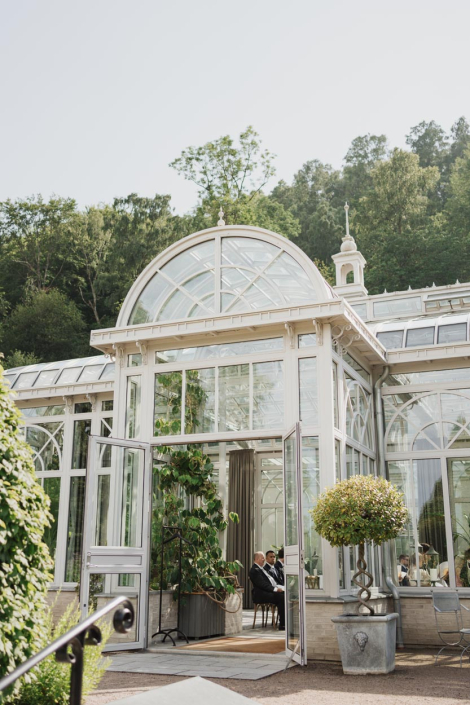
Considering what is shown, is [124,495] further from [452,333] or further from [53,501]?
[452,333]

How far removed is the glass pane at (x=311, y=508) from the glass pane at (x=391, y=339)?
3.17 metres

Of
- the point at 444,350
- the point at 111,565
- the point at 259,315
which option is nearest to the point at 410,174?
the point at 444,350

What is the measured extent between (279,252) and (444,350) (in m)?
2.84

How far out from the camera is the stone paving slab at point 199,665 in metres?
6.62

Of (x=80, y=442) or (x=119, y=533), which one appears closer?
(x=119, y=533)

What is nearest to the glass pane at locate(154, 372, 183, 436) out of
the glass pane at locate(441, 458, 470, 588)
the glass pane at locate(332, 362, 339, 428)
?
the glass pane at locate(332, 362, 339, 428)

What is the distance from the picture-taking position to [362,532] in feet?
23.1

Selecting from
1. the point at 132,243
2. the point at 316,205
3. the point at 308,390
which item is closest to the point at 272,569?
the point at 308,390

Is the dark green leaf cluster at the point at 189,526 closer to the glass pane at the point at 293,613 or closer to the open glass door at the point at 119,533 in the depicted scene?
the open glass door at the point at 119,533

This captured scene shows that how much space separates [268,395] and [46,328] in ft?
62.5

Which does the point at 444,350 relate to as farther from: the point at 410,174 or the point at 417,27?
the point at 410,174

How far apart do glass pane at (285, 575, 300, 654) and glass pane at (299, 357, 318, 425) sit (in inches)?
72.0

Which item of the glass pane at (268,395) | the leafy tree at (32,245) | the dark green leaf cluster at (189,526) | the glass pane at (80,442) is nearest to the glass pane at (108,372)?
the glass pane at (80,442)

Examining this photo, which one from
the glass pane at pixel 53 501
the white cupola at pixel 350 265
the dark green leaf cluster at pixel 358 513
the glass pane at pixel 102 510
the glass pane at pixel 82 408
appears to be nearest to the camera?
the dark green leaf cluster at pixel 358 513
